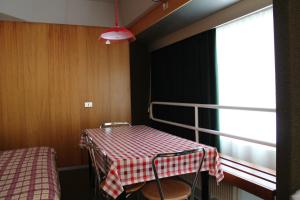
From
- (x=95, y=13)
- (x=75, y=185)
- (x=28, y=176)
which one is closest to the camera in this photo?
(x=28, y=176)

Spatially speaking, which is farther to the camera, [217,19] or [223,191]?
[217,19]

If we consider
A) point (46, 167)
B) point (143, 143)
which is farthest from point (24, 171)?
point (143, 143)

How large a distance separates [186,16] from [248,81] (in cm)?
127

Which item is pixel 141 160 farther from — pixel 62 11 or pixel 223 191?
pixel 62 11

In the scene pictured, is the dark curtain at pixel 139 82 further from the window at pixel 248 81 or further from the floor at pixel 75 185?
the window at pixel 248 81

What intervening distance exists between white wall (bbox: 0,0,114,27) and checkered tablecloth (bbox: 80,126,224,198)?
3.35 m

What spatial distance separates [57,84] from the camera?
4.15m

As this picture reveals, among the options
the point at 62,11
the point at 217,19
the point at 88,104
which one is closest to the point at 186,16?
the point at 217,19

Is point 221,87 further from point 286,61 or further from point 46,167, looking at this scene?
point 46,167

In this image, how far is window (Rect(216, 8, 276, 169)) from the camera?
2766 millimetres

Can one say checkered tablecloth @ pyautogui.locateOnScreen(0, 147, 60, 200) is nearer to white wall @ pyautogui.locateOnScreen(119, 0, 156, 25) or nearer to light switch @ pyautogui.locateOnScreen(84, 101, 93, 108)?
light switch @ pyautogui.locateOnScreen(84, 101, 93, 108)

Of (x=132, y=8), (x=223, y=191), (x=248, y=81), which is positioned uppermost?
(x=132, y=8)

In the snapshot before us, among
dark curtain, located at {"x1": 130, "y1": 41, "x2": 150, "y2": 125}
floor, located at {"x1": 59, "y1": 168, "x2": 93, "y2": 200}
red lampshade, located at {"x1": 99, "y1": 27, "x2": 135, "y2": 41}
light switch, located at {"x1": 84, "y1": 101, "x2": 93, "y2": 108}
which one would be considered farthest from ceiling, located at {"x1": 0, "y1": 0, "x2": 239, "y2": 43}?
floor, located at {"x1": 59, "y1": 168, "x2": 93, "y2": 200}

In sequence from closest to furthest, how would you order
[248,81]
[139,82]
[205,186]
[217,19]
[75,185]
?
1. [205,186]
2. [248,81]
3. [217,19]
4. [75,185]
5. [139,82]
